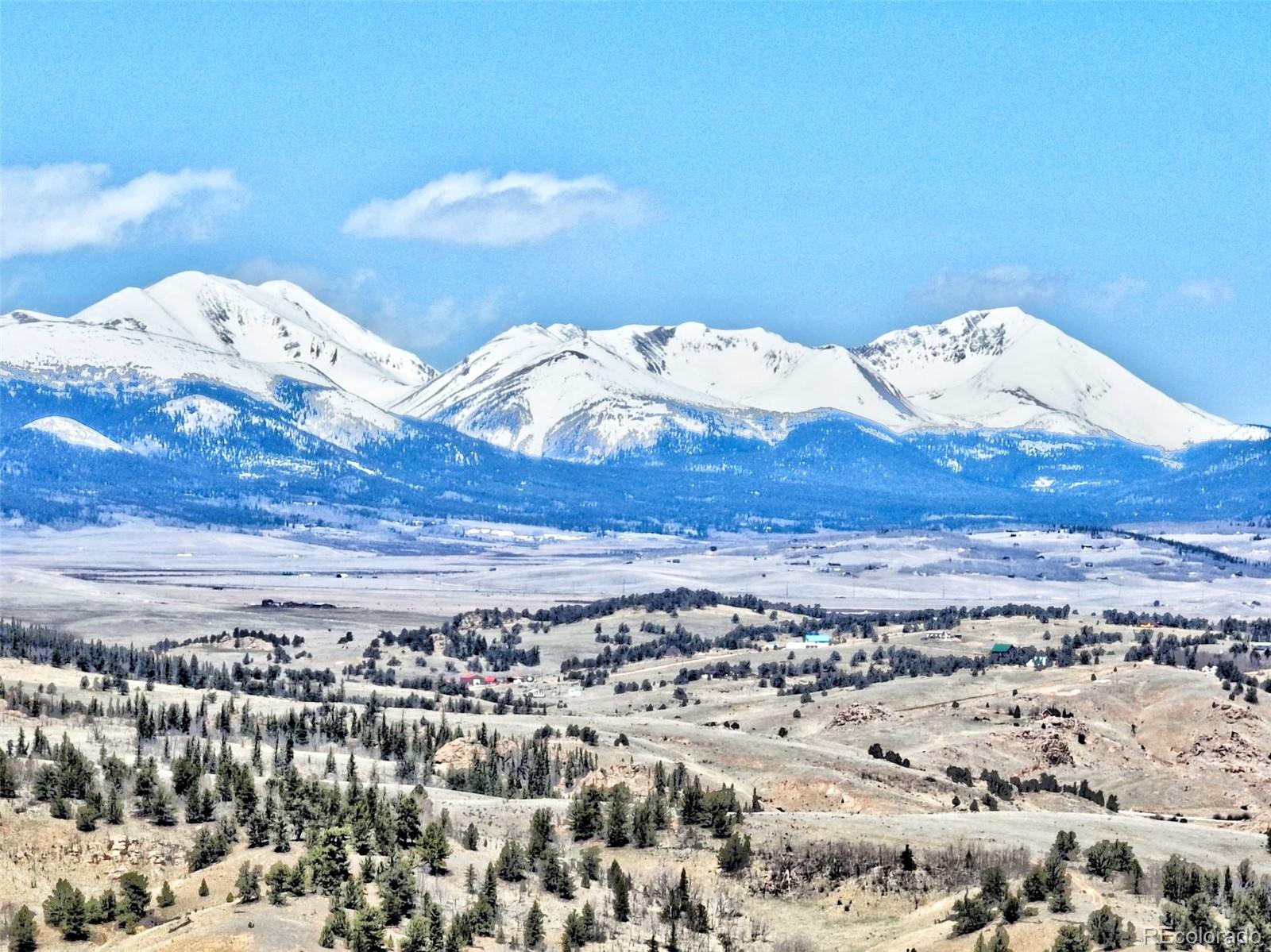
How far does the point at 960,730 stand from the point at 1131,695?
46.7ft

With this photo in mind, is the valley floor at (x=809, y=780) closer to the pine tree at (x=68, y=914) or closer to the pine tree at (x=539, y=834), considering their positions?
the pine tree at (x=68, y=914)

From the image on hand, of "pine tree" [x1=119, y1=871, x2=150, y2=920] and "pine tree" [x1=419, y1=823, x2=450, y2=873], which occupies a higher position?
"pine tree" [x1=419, y1=823, x2=450, y2=873]

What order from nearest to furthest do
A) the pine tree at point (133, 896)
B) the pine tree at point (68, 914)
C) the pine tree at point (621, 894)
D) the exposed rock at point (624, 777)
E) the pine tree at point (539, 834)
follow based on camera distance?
the pine tree at point (68, 914)
the pine tree at point (133, 896)
the pine tree at point (621, 894)
the pine tree at point (539, 834)
the exposed rock at point (624, 777)

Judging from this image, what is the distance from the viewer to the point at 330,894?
63406mm

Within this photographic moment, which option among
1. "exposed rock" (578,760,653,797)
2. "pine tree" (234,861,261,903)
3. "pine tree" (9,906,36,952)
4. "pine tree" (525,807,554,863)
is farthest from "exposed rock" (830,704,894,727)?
"pine tree" (9,906,36,952)

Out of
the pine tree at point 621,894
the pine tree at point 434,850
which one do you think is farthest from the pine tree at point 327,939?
the pine tree at point 434,850

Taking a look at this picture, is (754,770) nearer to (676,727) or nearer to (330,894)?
(676,727)

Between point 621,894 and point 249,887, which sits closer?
point 249,887

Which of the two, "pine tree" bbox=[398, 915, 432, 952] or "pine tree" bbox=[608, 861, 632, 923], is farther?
"pine tree" bbox=[608, 861, 632, 923]

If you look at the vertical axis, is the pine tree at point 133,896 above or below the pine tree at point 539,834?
below

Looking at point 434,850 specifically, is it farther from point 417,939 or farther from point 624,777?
point 624,777

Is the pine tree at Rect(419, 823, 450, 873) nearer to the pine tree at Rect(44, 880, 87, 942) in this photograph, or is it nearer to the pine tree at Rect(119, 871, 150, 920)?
the pine tree at Rect(119, 871, 150, 920)

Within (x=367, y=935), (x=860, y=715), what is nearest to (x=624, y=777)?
(x=860, y=715)

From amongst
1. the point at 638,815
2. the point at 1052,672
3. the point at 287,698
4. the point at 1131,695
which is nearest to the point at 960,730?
the point at 1131,695
